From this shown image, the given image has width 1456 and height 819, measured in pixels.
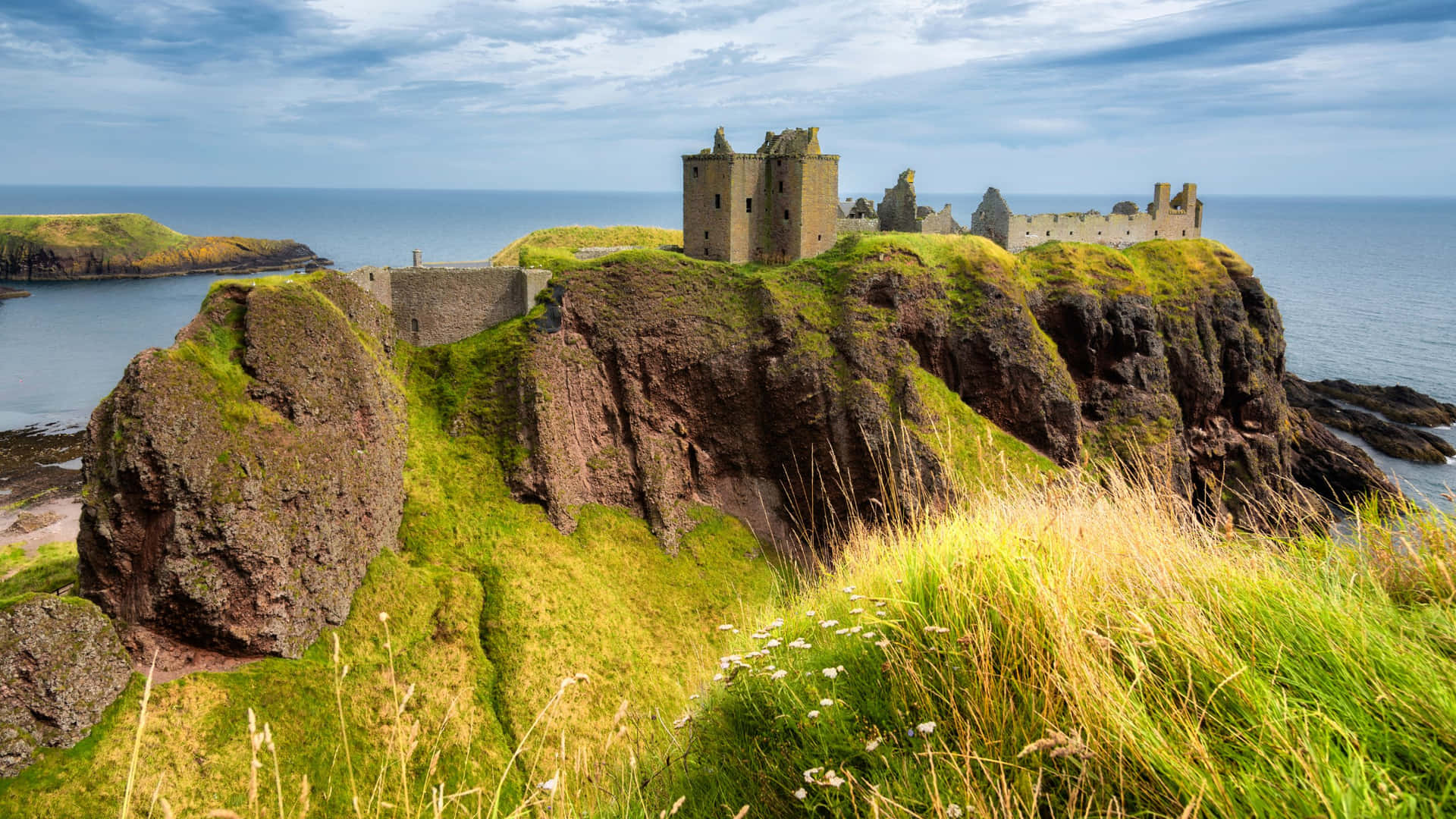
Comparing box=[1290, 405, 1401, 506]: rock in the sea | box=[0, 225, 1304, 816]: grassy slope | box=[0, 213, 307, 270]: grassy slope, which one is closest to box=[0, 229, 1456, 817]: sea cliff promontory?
box=[0, 225, 1304, 816]: grassy slope

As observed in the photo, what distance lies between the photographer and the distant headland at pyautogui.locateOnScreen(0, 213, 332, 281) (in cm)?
14412

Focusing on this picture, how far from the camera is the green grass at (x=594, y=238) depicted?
5756 centimetres

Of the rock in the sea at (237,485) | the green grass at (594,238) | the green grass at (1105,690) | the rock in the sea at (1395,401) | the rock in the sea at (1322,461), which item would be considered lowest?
A: the rock in the sea at (1322,461)

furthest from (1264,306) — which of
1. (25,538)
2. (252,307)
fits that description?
(25,538)

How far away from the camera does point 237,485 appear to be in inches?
1054

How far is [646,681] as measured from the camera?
33312 mm

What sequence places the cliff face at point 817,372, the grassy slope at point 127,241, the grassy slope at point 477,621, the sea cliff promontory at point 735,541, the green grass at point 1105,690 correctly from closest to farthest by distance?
1. the green grass at point 1105,690
2. the sea cliff promontory at point 735,541
3. the grassy slope at point 477,621
4. the cliff face at point 817,372
5. the grassy slope at point 127,241

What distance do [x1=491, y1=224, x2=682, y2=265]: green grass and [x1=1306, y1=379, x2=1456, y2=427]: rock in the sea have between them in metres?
61.3

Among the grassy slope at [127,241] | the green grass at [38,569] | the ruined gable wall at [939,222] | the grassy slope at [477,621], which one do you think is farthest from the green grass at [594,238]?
the grassy slope at [127,241]

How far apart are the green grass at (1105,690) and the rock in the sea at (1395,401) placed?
82.9 metres

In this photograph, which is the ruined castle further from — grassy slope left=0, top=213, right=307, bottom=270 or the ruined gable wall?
grassy slope left=0, top=213, right=307, bottom=270

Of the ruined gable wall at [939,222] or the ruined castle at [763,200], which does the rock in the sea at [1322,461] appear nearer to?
the ruined gable wall at [939,222]

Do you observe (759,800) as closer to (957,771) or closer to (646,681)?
(957,771)

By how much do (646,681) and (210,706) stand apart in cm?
1454
